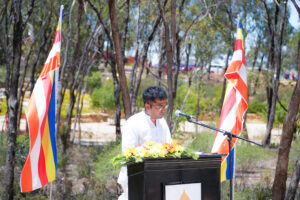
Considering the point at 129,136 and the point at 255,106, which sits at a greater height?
the point at 129,136

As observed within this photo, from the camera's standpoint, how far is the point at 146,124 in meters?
3.85

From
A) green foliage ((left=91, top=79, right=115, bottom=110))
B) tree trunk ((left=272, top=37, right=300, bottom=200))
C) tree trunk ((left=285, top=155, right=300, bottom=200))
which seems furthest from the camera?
green foliage ((left=91, top=79, right=115, bottom=110))

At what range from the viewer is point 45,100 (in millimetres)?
5883

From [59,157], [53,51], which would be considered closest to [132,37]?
[59,157]

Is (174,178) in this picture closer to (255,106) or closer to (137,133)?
(137,133)

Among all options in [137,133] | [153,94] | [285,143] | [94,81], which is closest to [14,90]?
[137,133]

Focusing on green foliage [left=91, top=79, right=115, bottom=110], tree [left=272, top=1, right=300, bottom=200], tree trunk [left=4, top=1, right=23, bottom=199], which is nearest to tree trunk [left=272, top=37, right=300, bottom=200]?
tree [left=272, top=1, right=300, bottom=200]

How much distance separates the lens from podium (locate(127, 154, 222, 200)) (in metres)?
3.06

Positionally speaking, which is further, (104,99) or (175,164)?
(104,99)

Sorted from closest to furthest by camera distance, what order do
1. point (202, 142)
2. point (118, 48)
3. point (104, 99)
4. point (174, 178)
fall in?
point (174, 178)
point (118, 48)
point (202, 142)
point (104, 99)

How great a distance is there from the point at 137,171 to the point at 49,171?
9.91ft

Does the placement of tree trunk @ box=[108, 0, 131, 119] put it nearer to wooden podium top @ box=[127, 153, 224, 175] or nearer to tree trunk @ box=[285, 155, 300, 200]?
tree trunk @ box=[285, 155, 300, 200]

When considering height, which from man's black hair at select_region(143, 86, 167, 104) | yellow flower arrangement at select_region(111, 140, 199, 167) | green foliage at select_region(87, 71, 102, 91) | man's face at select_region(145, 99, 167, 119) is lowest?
green foliage at select_region(87, 71, 102, 91)

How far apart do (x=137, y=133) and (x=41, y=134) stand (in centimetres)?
241
